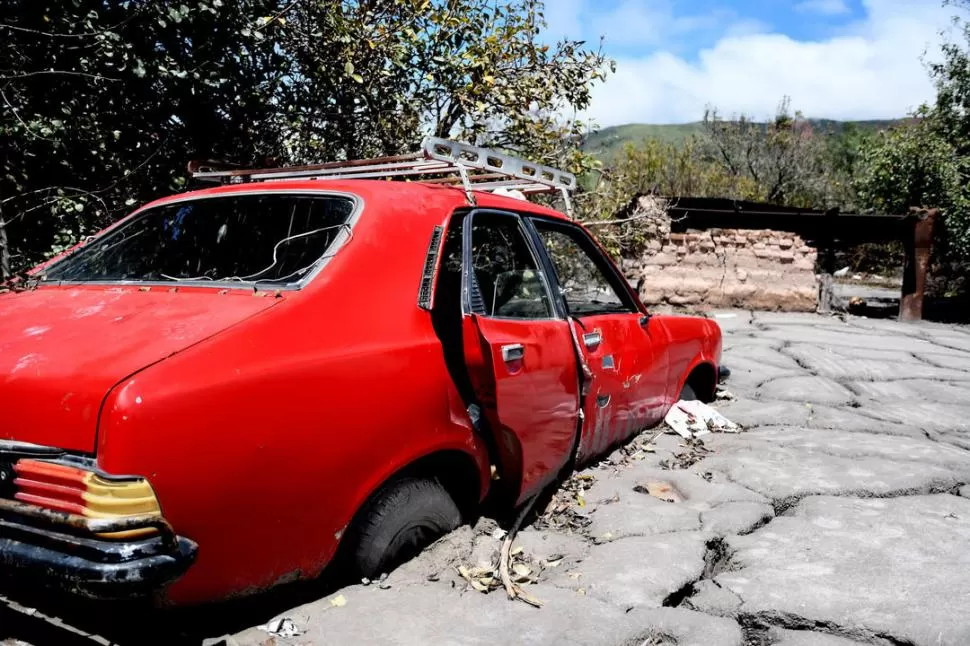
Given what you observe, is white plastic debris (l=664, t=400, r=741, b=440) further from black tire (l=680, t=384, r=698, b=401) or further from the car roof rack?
the car roof rack

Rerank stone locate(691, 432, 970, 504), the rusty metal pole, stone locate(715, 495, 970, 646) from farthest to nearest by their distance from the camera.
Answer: the rusty metal pole → stone locate(691, 432, 970, 504) → stone locate(715, 495, 970, 646)

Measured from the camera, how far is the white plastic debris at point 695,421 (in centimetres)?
417

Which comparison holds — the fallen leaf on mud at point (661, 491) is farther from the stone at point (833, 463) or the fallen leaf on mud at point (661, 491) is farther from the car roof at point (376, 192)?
the car roof at point (376, 192)

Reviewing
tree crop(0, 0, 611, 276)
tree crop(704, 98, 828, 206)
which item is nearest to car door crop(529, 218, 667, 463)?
tree crop(0, 0, 611, 276)

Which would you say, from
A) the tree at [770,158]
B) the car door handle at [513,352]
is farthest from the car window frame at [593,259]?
the tree at [770,158]

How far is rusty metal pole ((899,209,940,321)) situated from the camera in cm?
1154

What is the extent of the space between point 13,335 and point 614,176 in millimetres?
6389

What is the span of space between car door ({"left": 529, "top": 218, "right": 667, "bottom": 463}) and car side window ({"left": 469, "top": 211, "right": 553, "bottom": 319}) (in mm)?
92

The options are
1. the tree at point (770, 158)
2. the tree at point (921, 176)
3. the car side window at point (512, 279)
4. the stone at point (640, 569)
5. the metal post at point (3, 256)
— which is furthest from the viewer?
the tree at point (770, 158)

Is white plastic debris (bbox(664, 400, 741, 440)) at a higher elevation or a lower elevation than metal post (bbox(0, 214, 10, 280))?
lower

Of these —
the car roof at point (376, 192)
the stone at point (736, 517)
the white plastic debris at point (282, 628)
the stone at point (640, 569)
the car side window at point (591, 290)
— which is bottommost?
Answer: the stone at point (736, 517)

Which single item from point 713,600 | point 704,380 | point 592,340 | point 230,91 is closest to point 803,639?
point 713,600

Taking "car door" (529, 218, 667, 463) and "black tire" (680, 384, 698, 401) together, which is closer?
"car door" (529, 218, 667, 463)

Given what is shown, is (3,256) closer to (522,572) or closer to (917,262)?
(522,572)
